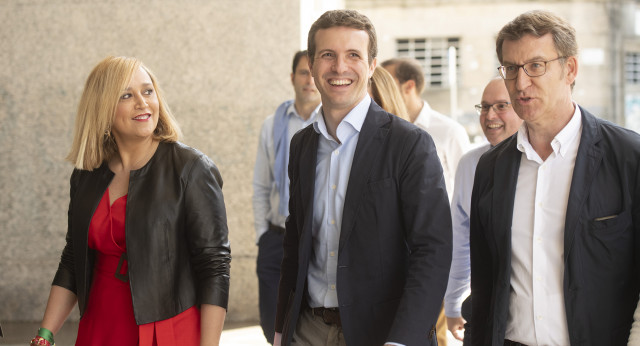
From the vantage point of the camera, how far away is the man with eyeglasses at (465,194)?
3627 mm

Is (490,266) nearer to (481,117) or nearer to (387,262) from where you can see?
(387,262)

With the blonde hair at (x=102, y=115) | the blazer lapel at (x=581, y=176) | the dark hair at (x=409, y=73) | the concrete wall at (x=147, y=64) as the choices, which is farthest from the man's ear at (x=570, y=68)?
the concrete wall at (x=147, y=64)

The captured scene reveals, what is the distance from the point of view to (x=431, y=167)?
99.3 inches

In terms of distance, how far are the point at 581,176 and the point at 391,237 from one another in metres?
0.64

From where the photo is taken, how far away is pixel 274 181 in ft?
17.6

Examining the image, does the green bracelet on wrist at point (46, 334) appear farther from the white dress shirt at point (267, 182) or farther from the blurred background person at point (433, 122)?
the blurred background person at point (433, 122)

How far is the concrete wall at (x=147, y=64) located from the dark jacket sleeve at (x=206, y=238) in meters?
3.43

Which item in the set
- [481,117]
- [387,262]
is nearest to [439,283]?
[387,262]

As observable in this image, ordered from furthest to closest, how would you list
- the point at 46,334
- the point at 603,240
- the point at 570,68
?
the point at 46,334
the point at 570,68
the point at 603,240

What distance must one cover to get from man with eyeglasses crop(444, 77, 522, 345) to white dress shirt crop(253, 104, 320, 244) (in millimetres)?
1674

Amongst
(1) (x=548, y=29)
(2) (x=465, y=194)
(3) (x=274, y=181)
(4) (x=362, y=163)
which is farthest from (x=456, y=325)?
(3) (x=274, y=181)

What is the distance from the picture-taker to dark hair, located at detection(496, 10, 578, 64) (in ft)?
8.05

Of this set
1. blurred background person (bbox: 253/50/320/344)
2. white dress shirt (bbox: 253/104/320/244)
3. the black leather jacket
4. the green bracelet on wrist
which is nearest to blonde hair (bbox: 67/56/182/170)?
the black leather jacket

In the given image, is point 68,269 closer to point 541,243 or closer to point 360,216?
point 360,216
